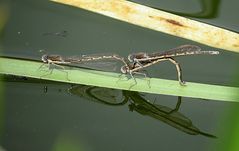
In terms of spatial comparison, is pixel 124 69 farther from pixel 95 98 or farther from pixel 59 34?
pixel 59 34

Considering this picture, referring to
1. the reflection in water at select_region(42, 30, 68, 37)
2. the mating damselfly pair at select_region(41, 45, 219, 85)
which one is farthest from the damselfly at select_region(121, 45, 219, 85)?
the reflection in water at select_region(42, 30, 68, 37)

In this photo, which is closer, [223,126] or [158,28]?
[223,126]

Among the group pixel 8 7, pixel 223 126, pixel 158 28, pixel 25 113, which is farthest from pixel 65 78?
pixel 223 126

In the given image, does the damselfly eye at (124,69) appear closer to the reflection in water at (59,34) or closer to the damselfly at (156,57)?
the damselfly at (156,57)

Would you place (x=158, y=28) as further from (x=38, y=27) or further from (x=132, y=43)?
(x=38, y=27)

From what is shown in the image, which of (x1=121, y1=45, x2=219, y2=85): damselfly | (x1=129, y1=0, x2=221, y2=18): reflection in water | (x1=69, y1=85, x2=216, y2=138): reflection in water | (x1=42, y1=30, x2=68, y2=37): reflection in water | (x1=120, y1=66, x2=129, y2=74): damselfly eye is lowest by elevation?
(x1=69, y1=85, x2=216, y2=138): reflection in water

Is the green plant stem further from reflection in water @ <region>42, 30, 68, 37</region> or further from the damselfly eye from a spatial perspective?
reflection in water @ <region>42, 30, 68, 37</region>

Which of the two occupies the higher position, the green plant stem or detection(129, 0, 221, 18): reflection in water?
detection(129, 0, 221, 18): reflection in water

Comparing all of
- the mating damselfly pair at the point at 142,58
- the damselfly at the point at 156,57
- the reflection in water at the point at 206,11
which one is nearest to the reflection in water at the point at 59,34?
the mating damselfly pair at the point at 142,58
